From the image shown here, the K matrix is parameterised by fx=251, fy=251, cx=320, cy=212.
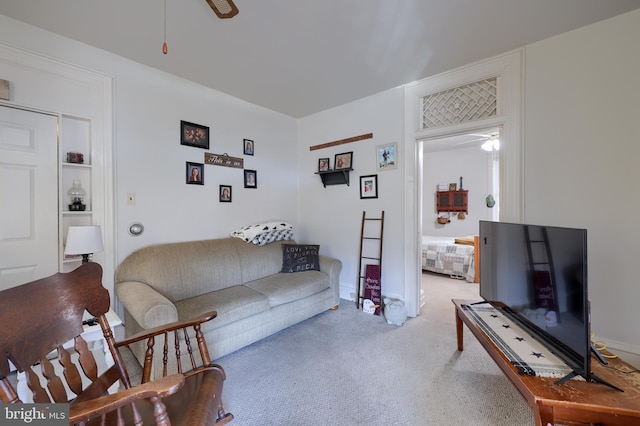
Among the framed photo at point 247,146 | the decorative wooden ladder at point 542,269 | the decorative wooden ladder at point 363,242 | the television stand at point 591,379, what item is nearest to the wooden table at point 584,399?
the television stand at point 591,379

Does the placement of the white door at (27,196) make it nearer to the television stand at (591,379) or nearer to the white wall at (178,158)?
the white wall at (178,158)

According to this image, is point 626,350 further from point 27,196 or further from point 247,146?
point 27,196

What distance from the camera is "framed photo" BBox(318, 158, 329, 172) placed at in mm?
3568

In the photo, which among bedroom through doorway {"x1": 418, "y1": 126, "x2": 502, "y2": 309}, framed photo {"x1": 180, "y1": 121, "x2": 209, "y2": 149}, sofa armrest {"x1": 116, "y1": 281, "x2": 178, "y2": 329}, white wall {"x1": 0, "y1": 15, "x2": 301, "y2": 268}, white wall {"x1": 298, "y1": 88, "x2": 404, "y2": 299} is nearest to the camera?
sofa armrest {"x1": 116, "y1": 281, "x2": 178, "y2": 329}

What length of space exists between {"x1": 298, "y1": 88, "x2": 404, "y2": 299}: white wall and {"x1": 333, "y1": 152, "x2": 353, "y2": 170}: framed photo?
0.08 meters

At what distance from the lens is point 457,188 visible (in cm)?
588

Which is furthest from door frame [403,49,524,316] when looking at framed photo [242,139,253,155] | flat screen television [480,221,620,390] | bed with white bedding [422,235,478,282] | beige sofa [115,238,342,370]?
framed photo [242,139,253,155]

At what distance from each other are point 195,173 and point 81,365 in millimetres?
2023

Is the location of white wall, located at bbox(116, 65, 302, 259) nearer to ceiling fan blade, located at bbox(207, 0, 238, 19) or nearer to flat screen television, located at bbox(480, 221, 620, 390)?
ceiling fan blade, located at bbox(207, 0, 238, 19)

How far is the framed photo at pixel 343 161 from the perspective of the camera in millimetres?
3343

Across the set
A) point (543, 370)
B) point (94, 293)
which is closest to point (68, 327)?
point (94, 293)

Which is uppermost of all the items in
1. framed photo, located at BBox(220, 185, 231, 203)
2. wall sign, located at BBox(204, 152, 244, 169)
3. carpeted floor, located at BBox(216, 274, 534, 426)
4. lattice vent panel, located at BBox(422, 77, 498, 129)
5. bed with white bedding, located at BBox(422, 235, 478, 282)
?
lattice vent panel, located at BBox(422, 77, 498, 129)

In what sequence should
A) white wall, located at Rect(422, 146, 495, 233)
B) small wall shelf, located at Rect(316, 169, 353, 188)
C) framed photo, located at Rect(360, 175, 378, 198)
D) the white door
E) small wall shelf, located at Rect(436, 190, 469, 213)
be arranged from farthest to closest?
small wall shelf, located at Rect(436, 190, 469, 213)
white wall, located at Rect(422, 146, 495, 233)
small wall shelf, located at Rect(316, 169, 353, 188)
framed photo, located at Rect(360, 175, 378, 198)
the white door

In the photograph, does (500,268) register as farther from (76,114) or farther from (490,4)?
(76,114)
